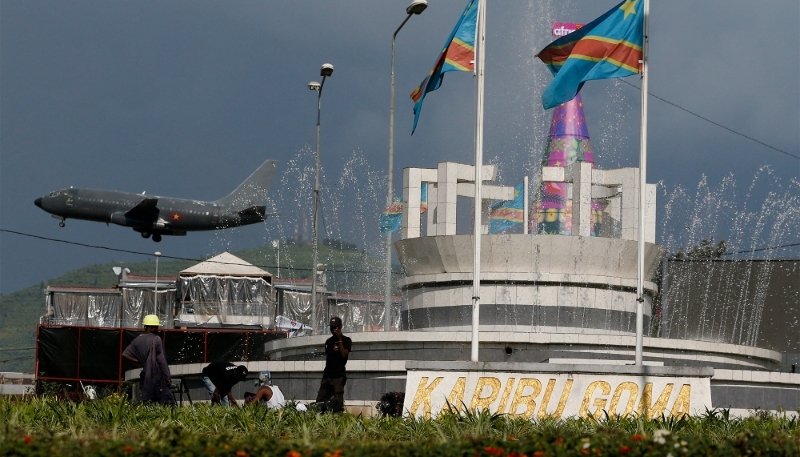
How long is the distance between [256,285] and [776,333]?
1327 inches

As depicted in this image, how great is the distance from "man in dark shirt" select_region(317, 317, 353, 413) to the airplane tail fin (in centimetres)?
4602

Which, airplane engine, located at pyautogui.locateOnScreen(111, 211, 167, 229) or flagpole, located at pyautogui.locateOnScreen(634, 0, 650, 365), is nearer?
flagpole, located at pyautogui.locateOnScreen(634, 0, 650, 365)

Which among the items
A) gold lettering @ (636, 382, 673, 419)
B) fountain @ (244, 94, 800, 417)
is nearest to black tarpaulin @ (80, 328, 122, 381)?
fountain @ (244, 94, 800, 417)

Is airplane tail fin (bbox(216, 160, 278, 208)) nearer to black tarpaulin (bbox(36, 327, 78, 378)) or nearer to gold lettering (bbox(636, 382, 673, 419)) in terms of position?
black tarpaulin (bbox(36, 327, 78, 378))

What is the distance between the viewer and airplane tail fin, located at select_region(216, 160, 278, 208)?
64.2m

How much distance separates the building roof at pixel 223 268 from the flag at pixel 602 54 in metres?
45.2

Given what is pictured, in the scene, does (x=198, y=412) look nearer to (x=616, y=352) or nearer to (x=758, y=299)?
(x=616, y=352)

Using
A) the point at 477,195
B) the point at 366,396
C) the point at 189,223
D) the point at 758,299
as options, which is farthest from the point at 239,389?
the point at 189,223

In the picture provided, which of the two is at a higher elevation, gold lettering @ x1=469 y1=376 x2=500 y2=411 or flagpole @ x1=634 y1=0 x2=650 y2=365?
flagpole @ x1=634 y1=0 x2=650 y2=365

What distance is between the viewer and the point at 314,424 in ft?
45.2

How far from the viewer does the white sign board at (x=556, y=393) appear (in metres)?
17.1

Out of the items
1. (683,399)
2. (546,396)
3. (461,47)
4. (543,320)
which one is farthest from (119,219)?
(683,399)

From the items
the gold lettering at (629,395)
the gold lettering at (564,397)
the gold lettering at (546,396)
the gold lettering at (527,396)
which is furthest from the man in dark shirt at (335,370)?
the gold lettering at (629,395)

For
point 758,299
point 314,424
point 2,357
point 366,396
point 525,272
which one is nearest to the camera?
point 314,424
